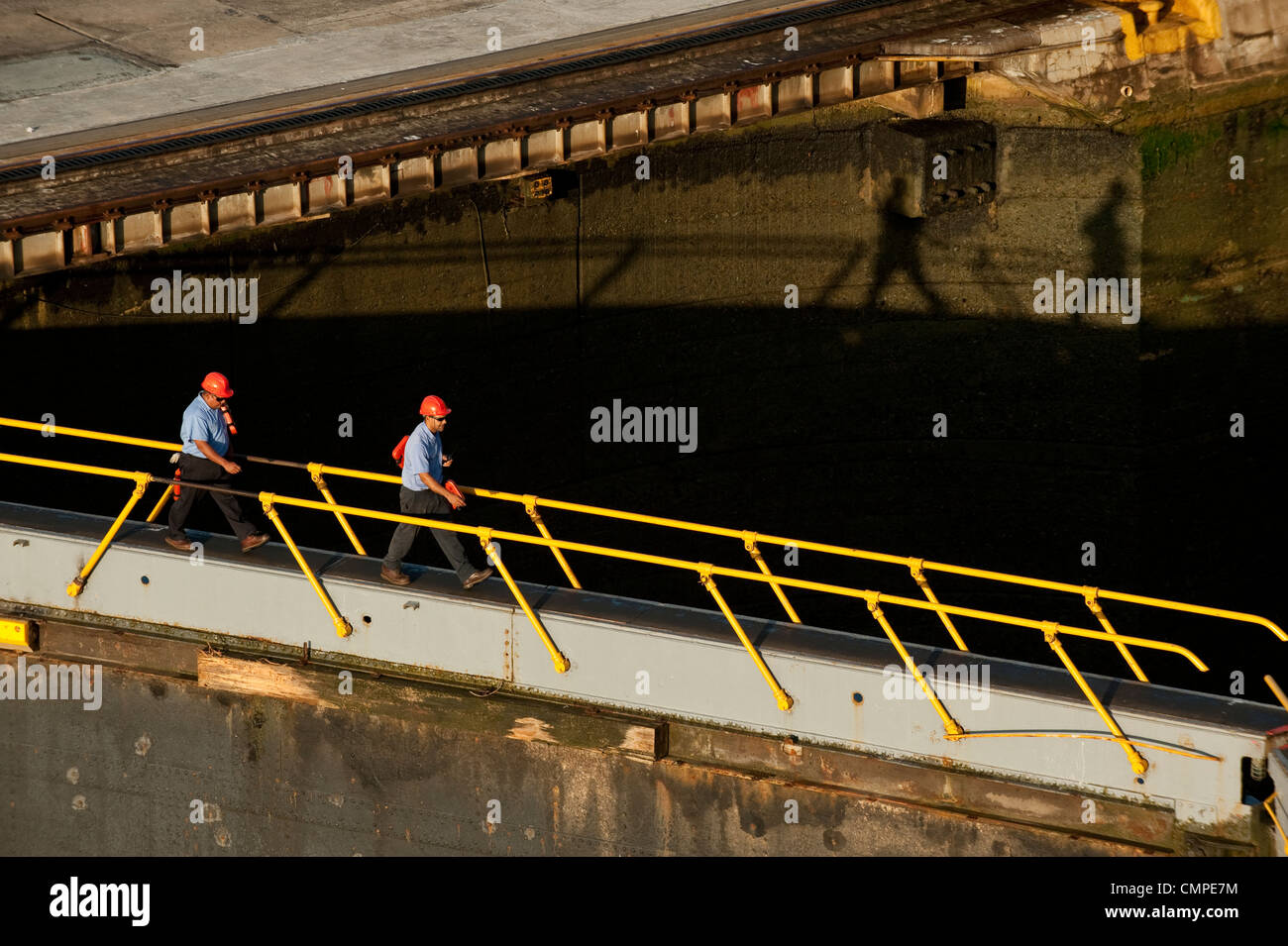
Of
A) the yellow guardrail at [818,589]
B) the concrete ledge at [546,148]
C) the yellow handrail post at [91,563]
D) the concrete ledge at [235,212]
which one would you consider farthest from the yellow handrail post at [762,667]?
the concrete ledge at [546,148]

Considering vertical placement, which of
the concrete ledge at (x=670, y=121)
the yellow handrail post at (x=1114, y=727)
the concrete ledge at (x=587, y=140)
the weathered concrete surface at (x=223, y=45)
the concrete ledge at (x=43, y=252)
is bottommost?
the yellow handrail post at (x=1114, y=727)

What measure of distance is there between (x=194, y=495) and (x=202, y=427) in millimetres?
656

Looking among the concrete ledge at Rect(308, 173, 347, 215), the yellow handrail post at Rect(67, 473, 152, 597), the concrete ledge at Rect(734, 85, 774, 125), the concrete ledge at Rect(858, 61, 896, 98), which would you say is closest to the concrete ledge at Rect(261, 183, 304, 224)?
the concrete ledge at Rect(308, 173, 347, 215)

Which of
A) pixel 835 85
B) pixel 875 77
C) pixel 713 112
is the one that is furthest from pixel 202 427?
pixel 875 77

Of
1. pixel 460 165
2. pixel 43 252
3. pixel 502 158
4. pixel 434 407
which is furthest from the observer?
pixel 502 158

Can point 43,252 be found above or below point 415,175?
below

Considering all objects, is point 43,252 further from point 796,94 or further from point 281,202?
point 796,94

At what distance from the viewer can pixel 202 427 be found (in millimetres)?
13336

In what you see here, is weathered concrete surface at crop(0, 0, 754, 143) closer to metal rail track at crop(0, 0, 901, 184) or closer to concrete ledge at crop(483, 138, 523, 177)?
metal rail track at crop(0, 0, 901, 184)

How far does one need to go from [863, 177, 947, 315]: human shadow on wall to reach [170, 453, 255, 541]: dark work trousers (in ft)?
36.9

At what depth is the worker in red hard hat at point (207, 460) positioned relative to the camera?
43.5ft

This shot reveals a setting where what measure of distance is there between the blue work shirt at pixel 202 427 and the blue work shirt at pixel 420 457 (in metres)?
1.74

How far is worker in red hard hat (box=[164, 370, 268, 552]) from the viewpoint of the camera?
13.3 meters

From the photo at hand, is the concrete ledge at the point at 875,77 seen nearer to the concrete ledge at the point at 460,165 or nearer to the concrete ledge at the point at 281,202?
the concrete ledge at the point at 460,165
